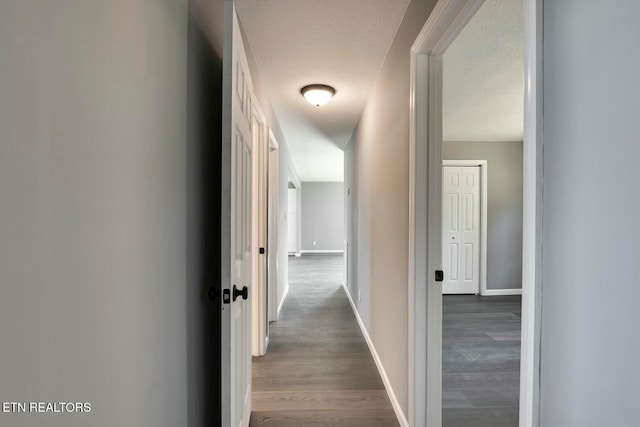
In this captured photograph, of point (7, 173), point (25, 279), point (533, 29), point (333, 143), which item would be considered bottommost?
point (25, 279)

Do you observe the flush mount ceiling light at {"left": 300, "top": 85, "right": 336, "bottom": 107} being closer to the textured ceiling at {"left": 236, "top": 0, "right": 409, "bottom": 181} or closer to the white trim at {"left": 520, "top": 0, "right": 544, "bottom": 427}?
the textured ceiling at {"left": 236, "top": 0, "right": 409, "bottom": 181}

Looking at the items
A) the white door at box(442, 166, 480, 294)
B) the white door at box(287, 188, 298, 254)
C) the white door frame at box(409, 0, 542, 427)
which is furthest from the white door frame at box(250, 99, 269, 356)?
the white door at box(287, 188, 298, 254)

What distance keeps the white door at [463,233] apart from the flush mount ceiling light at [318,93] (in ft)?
9.38

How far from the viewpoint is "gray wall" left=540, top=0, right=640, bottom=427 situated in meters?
0.54

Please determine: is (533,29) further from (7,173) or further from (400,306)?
(400,306)

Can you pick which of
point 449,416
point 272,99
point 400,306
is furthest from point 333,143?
point 449,416

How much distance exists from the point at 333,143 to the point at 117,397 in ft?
15.0

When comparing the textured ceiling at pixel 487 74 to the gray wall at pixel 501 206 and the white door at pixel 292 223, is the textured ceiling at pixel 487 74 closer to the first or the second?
the gray wall at pixel 501 206

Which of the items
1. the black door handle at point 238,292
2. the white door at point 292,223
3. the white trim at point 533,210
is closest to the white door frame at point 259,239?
the black door handle at point 238,292

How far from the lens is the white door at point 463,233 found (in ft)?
15.8

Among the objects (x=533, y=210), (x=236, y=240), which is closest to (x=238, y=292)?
(x=236, y=240)

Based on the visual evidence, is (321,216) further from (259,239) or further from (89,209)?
(89,209)

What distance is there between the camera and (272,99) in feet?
10.0

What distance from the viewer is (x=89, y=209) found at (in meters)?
0.63
